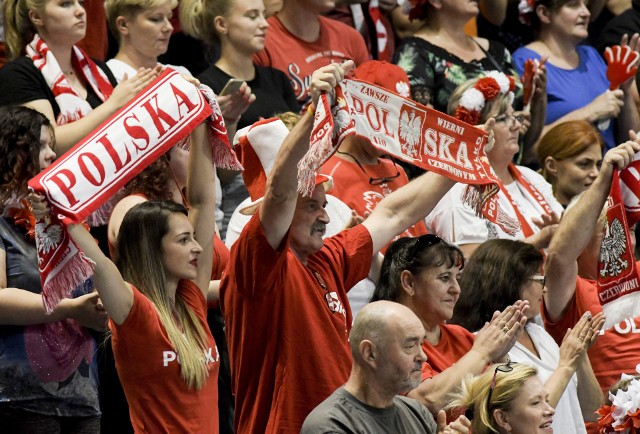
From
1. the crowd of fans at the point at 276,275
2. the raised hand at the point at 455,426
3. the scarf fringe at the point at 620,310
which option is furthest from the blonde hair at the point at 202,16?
the raised hand at the point at 455,426

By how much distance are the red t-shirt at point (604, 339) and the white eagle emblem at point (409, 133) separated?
→ 1300mm

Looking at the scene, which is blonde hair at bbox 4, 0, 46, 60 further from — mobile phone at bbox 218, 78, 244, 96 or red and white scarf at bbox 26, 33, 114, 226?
mobile phone at bbox 218, 78, 244, 96

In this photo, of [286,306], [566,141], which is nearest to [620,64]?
[566,141]

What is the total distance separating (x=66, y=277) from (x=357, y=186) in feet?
6.59

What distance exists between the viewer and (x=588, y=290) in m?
5.79

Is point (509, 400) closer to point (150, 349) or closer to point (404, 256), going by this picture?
point (404, 256)

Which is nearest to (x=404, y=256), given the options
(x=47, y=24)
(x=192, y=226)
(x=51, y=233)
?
(x=192, y=226)

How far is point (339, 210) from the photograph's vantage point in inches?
218

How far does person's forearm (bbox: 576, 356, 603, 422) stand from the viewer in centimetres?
545

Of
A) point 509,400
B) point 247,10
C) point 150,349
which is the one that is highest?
point 247,10

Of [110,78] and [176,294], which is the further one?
[110,78]

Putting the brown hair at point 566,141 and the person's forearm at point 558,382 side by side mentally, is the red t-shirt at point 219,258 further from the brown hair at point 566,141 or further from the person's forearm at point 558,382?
the brown hair at point 566,141

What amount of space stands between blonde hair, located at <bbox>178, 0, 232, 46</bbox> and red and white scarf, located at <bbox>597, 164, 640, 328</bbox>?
87.6 inches

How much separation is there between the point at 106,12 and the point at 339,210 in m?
1.66
